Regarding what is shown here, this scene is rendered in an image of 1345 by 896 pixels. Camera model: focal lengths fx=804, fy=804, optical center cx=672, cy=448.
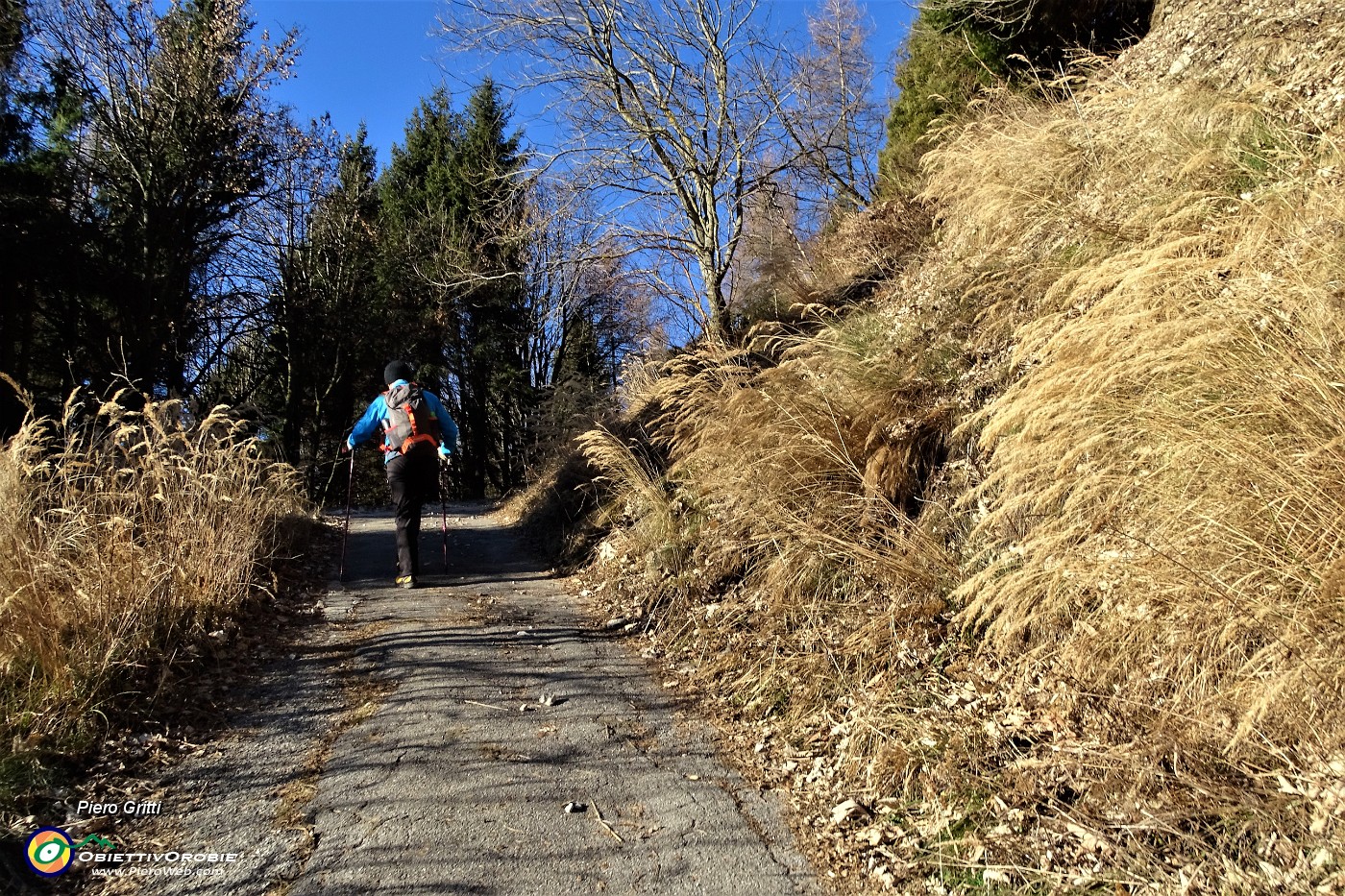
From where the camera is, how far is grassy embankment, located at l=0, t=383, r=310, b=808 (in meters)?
3.77

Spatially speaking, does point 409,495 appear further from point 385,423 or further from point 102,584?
point 102,584

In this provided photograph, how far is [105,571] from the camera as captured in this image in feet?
15.3

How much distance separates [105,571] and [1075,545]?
5.15 metres

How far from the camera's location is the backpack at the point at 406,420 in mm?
7410

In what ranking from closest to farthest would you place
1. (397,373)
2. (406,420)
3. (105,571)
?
1. (105,571)
2. (406,420)
3. (397,373)

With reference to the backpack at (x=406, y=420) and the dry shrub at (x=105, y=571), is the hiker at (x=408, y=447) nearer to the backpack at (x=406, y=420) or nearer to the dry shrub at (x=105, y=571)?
the backpack at (x=406, y=420)

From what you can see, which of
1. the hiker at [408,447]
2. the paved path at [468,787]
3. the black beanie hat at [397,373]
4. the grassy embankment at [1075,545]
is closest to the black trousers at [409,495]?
the hiker at [408,447]

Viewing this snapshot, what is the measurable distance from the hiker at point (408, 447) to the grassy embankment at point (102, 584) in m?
1.18

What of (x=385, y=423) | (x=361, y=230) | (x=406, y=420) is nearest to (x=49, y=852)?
(x=406, y=420)

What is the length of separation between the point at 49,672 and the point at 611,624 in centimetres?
341

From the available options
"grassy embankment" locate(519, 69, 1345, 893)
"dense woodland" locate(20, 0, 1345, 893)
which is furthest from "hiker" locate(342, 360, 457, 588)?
"grassy embankment" locate(519, 69, 1345, 893)

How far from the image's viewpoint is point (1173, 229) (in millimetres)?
3984

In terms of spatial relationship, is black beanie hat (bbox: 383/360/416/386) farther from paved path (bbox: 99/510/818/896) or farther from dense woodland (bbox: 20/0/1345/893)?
paved path (bbox: 99/510/818/896)

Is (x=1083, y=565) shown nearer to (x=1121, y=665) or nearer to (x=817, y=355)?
(x=1121, y=665)
